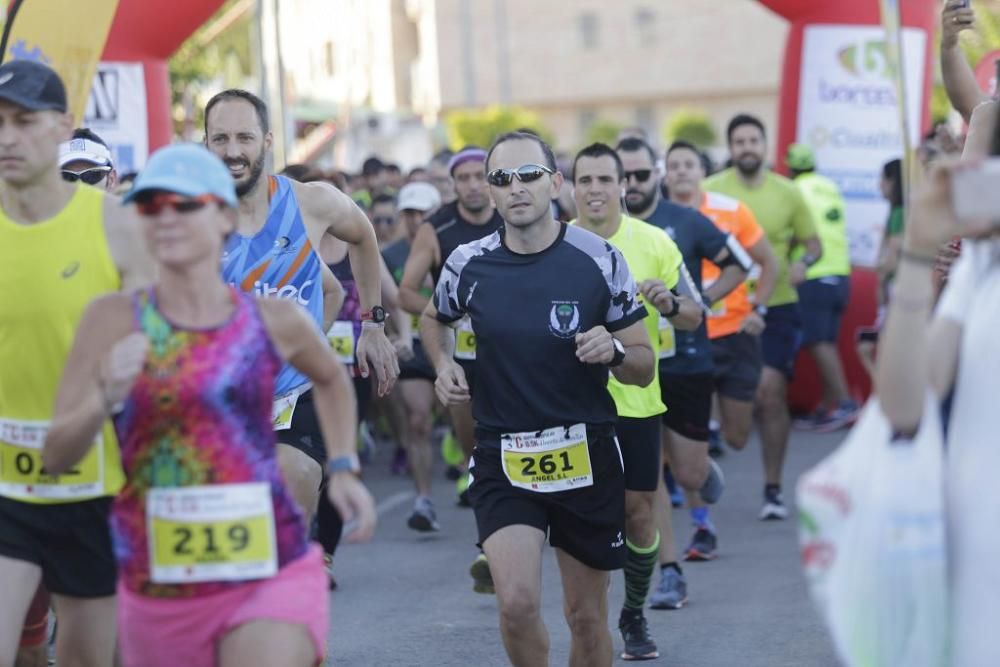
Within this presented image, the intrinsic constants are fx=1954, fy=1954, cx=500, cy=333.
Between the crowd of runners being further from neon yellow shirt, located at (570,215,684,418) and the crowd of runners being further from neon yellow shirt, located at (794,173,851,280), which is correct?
neon yellow shirt, located at (794,173,851,280)

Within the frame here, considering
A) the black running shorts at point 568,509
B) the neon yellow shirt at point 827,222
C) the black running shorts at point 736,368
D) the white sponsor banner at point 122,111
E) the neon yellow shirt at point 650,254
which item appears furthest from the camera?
the neon yellow shirt at point 827,222

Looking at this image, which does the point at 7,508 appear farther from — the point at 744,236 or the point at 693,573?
the point at 744,236

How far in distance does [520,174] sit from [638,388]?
1.46 m

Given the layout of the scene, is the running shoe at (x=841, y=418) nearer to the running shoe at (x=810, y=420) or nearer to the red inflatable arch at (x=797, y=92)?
the running shoe at (x=810, y=420)

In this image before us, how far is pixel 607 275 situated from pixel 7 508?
7.44ft

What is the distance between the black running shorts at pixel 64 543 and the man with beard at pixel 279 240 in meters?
1.60

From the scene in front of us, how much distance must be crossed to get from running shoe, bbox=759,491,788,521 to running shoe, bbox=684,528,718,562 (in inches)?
50.4

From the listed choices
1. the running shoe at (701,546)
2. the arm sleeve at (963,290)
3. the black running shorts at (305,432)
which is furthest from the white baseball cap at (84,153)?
the arm sleeve at (963,290)

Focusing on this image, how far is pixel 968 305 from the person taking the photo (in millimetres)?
4191

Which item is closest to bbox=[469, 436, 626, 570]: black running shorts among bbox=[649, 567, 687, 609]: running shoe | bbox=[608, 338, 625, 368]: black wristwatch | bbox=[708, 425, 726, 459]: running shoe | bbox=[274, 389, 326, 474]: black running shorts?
bbox=[608, 338, 625, 368]: black wristwatch

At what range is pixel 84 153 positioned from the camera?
7902mm

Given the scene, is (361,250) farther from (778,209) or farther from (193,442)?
(778,209)

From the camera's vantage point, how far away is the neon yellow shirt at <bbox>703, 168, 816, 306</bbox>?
13.1 m

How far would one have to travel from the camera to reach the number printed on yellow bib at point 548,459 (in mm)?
6438
